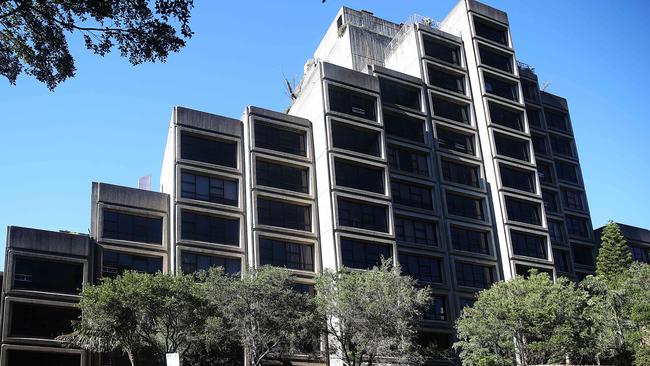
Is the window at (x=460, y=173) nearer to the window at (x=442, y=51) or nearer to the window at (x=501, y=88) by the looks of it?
the window at (x=501, y=88)

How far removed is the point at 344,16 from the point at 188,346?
42482mm

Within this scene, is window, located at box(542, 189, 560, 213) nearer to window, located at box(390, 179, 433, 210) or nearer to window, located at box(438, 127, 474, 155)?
window, located at box(438, 127, 474, 155)

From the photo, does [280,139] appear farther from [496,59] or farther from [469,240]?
[496,59]

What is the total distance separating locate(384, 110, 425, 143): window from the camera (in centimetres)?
6538

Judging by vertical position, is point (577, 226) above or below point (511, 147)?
below

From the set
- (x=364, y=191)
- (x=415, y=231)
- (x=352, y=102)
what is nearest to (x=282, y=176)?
(x=364, y=191)

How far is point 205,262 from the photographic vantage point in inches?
2071

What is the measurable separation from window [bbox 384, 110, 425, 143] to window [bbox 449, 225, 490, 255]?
30.6 feet

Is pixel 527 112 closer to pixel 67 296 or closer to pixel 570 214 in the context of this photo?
pixel 570 214

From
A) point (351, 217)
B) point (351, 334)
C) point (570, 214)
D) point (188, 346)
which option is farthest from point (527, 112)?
point (188, 346)

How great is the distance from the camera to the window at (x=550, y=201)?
245 ft

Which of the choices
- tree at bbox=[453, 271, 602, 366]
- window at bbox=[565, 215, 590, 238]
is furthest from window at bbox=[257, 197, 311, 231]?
window at bbox=[565, 215, 590, 238]

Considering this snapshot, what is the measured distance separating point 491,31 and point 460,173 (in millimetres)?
18034

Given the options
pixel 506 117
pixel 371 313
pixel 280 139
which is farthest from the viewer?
pixel 506 117
